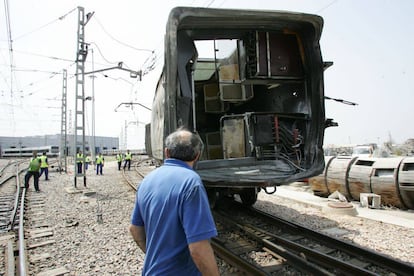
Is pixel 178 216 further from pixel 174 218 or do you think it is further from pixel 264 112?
pixel 264 112

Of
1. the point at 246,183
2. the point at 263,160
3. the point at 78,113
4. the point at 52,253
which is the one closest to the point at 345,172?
the point at 263,160

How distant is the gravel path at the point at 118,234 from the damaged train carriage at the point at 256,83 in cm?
154

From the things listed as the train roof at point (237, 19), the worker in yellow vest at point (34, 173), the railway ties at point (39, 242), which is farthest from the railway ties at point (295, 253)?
the worker in yellow vest at point (34, 173)

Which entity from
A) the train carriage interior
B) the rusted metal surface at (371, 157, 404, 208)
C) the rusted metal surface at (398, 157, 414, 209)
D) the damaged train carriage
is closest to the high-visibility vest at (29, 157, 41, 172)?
the damaged train carriage

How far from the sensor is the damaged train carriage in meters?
4.32

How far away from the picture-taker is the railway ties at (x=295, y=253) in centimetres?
360

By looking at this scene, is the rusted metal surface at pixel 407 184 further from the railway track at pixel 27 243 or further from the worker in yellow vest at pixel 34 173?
the worker in yellow vest at pixel 34 173

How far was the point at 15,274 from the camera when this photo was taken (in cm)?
401

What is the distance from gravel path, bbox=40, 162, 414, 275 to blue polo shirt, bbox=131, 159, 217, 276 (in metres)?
2.31

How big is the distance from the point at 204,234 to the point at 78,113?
12168 mm

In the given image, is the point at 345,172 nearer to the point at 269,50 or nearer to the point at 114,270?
the point at 269,50

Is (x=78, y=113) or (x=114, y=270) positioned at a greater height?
(x=78, y=113)

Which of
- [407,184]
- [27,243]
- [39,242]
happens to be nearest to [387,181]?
[407,184]

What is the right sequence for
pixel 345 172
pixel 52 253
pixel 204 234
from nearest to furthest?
pixel 204 234 → pixel 52 253 → pixel 345 172
